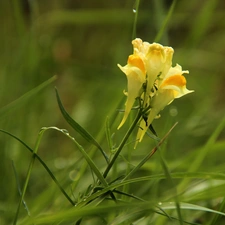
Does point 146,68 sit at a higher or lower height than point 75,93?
lower

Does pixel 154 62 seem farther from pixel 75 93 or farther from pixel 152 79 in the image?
pixel 75 93

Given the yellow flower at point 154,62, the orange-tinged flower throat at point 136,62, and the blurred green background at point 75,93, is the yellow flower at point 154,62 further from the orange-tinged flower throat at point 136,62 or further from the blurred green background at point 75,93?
the blurred green background at point 75,93

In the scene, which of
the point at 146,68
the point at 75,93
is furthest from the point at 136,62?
the point at 75,93

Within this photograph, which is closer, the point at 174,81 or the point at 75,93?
the point at 174,81

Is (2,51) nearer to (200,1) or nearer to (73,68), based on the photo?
(73,68)

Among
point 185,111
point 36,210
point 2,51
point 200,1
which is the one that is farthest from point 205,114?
point 200,1

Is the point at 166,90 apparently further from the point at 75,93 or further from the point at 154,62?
the point at 75,93
